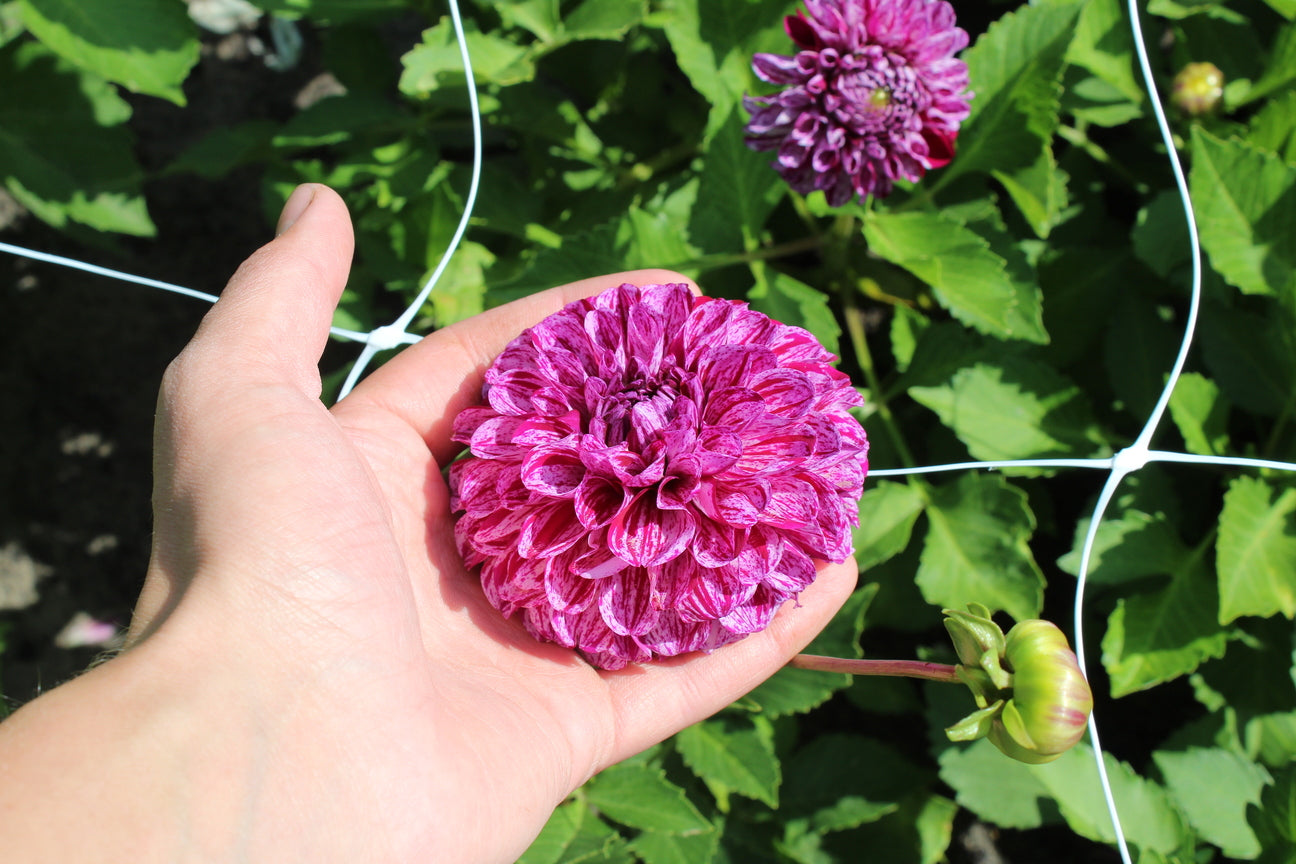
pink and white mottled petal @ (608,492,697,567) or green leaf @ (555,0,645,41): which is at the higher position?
green leaf @ (555,0,645,41)

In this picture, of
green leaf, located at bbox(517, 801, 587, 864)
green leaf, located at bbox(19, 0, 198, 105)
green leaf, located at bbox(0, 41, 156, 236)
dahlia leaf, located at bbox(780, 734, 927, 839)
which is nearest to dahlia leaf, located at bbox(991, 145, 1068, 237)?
dahlia leaf, located at bbox(780, 734, 927, 839)

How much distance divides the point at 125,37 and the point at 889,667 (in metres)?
1.63

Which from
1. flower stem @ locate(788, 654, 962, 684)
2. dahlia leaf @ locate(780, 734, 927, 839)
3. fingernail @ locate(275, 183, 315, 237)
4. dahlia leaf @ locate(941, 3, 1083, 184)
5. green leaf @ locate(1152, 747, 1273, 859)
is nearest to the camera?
flower stem @ locate(788, 654, 962, 684)

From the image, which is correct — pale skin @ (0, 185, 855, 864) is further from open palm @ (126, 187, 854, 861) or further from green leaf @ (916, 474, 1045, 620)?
green leaf @ (916, 474, 1045, 620)

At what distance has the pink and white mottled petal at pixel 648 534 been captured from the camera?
41.8 inches

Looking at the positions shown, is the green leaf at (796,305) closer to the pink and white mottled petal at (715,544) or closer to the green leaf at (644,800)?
the pink and white mottled petal at (715,544)

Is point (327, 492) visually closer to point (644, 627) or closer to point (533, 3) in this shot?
point (644, 627)

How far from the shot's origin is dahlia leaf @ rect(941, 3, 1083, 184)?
5.15ft

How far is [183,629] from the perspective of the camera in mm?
985

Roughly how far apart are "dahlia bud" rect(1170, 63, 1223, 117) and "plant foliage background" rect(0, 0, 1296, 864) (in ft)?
0.23

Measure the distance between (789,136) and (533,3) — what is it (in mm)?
536

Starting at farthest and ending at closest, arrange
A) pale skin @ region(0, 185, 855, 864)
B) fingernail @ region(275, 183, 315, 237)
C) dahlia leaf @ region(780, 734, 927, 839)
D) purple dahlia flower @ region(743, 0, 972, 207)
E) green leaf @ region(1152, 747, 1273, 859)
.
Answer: dahlia leaf @ region(780, 734, 927, 839) < green leaf @ region(1152, 747, 1273, 859) < purple dahlia flower @ region(743, 0, 972, 207) < fingernail @ region(275, 183, 315, 237) < pale skin @ region(0, 185, 855, 864)

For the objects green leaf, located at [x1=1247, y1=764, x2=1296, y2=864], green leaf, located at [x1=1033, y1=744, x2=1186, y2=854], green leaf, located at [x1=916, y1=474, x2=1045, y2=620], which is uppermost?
green leaf, located at [x1=916, y1=474, x2=1045, y2=620]

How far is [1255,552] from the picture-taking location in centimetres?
152
